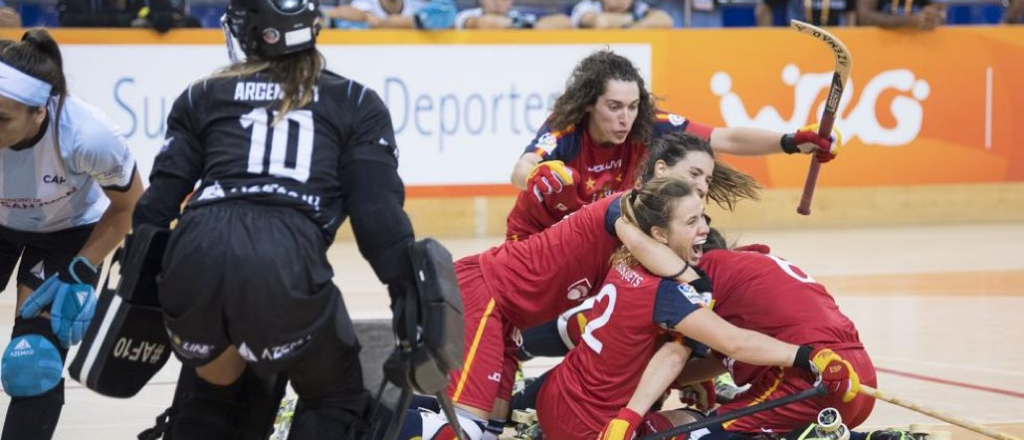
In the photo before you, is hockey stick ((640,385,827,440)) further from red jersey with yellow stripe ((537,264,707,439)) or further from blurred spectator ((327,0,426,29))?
blurred spectator ((327,0,426,29))

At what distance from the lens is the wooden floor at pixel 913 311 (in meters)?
5.73

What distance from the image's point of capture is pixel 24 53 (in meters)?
4.32

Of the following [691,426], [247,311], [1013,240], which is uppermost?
[247,311]

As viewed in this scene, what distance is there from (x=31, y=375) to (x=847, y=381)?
105 inches

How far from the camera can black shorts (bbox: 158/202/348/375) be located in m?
3.38

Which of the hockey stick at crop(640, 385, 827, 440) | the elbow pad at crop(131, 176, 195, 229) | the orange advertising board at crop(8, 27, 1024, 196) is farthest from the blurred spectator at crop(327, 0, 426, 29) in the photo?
the elbow pad at crop(131, 176, 195, 229)

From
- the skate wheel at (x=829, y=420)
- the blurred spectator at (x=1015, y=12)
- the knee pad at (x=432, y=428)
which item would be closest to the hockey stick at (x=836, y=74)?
the skate wheel at (x=829, y=420)

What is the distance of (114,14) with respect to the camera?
33.4ft

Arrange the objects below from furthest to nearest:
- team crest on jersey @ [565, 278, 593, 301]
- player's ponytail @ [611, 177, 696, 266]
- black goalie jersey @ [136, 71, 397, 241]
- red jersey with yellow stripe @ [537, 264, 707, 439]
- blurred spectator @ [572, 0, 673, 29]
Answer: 1. blurred spectator @ [572, 0, 673, 29]
2. team crest on jersey @ [565, 278, 593, 301]
3. player's ponytail @ [611, 177, 696, 266]
4. red jersey with yellow stripe @ [537, 264, 707, 439]
5. black goalie jersey @ [136, 71, 397, 241]

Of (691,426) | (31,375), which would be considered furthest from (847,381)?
(31,375)

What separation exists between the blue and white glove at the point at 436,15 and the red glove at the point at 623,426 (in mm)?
6444

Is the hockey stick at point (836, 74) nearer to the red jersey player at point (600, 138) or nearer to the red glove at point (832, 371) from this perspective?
the red jersey player at point (600, 138)

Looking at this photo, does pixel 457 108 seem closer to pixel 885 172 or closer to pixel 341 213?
pixel 885 172

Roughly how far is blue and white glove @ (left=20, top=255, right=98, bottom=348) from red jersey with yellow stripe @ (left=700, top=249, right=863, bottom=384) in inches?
84.9
